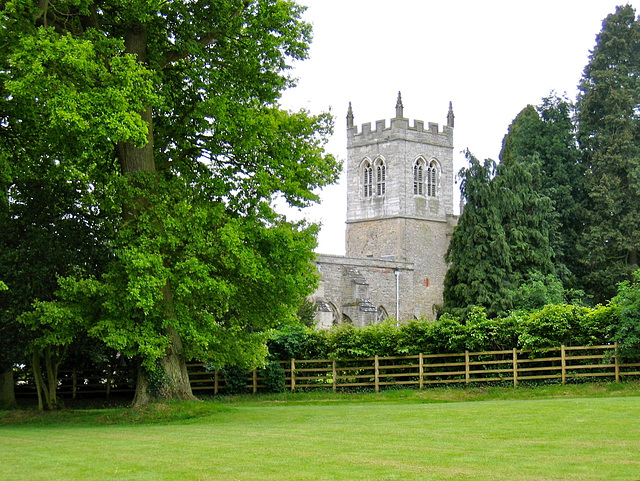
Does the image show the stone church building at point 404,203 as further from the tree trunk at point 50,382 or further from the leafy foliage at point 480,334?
the tree trunk at point 50,382

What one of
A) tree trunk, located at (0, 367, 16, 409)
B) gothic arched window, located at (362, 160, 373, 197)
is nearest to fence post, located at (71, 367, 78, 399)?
tree trunk, located at (0, 367, 16, 409)

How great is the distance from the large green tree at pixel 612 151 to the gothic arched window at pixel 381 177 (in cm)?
2368

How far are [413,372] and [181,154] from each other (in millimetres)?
10139

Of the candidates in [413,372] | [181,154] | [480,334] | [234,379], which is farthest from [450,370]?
[181,154]

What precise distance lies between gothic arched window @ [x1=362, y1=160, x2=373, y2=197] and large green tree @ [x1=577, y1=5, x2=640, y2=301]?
81.4 feet

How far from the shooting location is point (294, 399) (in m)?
25.3

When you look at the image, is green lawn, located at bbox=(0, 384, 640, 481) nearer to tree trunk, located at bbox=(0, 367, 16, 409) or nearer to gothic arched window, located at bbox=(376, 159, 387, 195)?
tree trunk, located at bbox=(0, 367, 16, 409)

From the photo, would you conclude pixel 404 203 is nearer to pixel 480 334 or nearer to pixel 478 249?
pixel 478 249

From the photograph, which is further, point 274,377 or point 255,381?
point 255,381

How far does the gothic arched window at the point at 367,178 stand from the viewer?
2581 inches

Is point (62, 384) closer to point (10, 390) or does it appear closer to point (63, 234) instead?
point (10, 390)

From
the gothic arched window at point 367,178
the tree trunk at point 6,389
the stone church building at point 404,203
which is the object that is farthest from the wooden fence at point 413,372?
the gothic arched window at point 367,178

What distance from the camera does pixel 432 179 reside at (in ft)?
215

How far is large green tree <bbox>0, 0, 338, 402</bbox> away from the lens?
16.6 m
